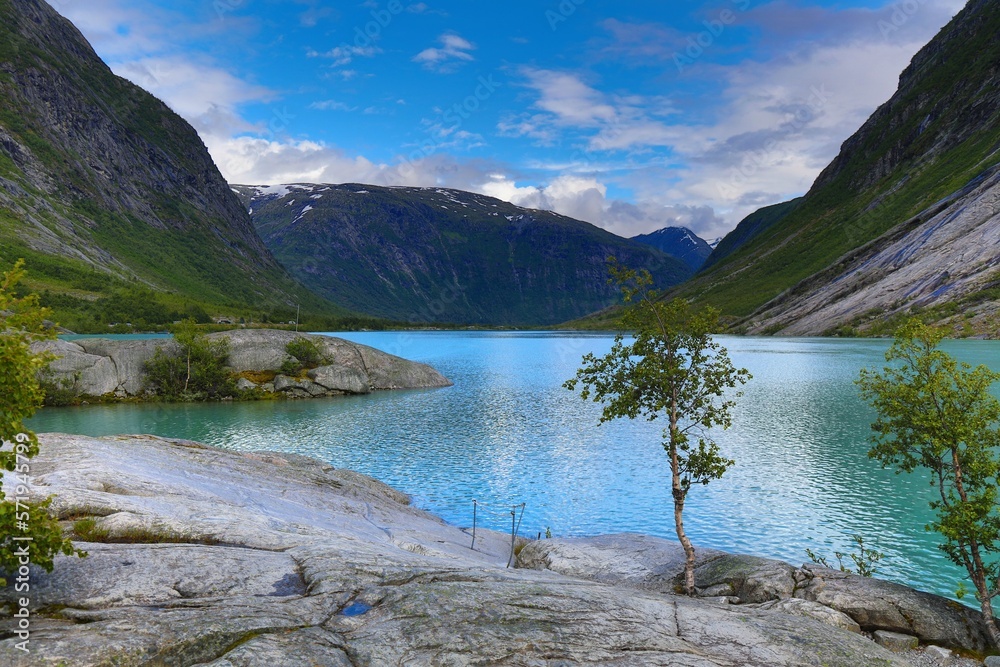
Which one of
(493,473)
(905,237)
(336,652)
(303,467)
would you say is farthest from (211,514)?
(905,237)

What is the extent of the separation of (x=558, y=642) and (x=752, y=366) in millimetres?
116939

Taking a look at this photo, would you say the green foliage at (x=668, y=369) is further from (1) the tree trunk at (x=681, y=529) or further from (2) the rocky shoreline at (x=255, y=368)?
Answer: (2) the rocky shoreline at (x=255, y=368)

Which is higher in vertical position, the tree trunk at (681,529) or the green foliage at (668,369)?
the green foliage at (668,369)

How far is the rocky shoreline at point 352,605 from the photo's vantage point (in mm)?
10727

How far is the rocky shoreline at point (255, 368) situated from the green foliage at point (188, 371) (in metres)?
1.29

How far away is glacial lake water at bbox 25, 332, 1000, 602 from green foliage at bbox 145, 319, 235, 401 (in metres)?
5.54

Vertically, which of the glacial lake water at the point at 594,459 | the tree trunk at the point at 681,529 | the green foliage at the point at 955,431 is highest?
the green foliage at the point at 955,431

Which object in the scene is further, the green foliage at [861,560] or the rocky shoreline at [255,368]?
the rocky shoreline at [255,368]

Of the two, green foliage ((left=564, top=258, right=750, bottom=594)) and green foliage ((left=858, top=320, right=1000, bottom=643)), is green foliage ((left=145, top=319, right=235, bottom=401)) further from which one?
green foliage ((left=858, top=320, right=1000, bottom=643))

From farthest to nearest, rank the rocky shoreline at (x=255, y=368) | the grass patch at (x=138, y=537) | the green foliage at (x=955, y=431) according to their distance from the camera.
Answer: the rocky shoreline at (x=255, y=368) < the green foliage at (x=955, y=431) < the grass patch at (x=138, y=537)

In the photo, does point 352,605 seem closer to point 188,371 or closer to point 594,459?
point 594,459

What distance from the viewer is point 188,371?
81812 mm

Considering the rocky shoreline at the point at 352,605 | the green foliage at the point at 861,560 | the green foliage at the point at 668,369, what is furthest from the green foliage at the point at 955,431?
the green foliage at the point at 668,369

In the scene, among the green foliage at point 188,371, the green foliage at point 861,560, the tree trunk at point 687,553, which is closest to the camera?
the tree trunk at point 687,553
